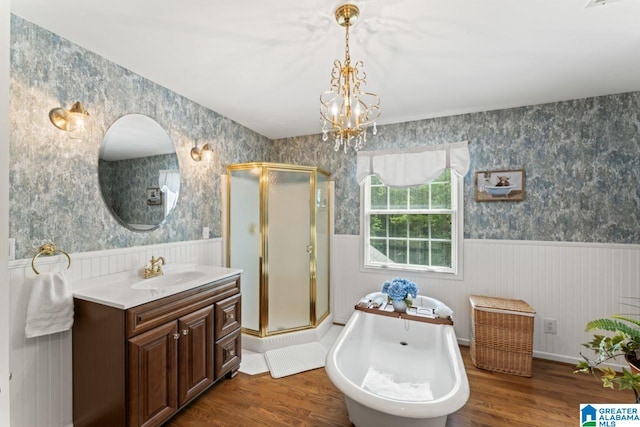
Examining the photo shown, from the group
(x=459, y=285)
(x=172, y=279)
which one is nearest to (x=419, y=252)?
(x=459, y=285)

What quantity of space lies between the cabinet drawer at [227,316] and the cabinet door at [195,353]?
0.07 metres

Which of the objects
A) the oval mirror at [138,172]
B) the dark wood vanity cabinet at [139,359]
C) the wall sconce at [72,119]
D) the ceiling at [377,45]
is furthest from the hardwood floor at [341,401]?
the ceiling at [377,45]

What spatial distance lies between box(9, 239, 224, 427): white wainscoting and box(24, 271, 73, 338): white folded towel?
0.23 feet

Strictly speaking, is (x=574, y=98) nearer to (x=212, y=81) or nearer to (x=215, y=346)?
(x=212, y=81)

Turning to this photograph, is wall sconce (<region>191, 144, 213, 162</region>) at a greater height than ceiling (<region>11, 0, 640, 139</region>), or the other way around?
ceiling (<region>11, 0, 640, 139</region>)

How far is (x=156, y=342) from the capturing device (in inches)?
63.7

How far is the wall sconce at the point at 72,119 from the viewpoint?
1.61m

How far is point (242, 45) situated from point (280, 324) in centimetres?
253

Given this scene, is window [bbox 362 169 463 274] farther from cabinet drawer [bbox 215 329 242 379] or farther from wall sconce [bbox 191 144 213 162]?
wall sconce [bbox 191 144 213 162]

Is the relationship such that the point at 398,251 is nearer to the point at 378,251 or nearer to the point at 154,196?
the point at 378,251

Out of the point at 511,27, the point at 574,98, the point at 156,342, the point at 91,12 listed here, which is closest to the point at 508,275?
the point at 574,98

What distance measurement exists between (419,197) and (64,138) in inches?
123

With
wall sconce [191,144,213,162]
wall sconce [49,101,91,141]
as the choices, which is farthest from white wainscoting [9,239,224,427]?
wall sconce [191,144,213,162]

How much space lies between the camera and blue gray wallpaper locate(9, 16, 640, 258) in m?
1.52
